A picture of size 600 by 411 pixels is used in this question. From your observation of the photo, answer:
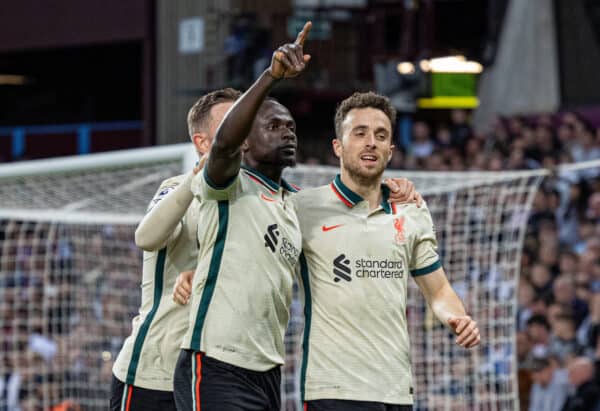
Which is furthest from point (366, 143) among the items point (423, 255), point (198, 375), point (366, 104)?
point (198, 375)

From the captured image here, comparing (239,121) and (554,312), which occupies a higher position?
(239,121)

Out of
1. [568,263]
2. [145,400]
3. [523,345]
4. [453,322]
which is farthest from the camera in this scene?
[568,263]

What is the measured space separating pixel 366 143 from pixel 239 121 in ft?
3.02

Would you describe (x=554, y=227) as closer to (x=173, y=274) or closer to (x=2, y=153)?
(x=173, y=274)

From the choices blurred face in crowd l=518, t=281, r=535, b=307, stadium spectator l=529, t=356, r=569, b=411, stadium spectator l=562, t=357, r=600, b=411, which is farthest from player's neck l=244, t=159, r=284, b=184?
blurred face in crowd l=518, t=281, r=535, b=307

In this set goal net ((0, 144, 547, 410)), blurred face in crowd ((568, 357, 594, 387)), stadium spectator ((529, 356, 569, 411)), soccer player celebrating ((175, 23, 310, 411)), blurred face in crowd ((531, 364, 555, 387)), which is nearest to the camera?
soccer player celebrating ((175, 23, 310, 411))

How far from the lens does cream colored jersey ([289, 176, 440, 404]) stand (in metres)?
4.57

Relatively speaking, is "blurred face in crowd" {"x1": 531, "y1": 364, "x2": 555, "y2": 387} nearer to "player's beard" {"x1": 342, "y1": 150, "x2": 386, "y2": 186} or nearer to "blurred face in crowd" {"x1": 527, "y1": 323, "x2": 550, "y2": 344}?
"blurred face in crowd" {"x1": 527, "y1": 323, "x2": 550, "y2": 344}

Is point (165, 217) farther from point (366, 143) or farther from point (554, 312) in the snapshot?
point (554, 312)

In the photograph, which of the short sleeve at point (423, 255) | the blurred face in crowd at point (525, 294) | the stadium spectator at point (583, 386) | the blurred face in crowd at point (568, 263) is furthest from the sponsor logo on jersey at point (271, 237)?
the blurred face in crowd at point (525, 294)

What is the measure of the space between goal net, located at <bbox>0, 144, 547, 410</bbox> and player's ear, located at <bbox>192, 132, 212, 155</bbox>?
84.4 inches

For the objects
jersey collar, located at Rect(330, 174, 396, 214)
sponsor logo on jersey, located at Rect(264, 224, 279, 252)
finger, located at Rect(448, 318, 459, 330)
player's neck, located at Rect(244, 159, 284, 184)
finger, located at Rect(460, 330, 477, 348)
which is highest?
player's neck, located at Rect(244, 159, 284, 184)

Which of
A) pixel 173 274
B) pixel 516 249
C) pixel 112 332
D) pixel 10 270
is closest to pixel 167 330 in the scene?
pixel 173 274

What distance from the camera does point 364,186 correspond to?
16.0 feet
